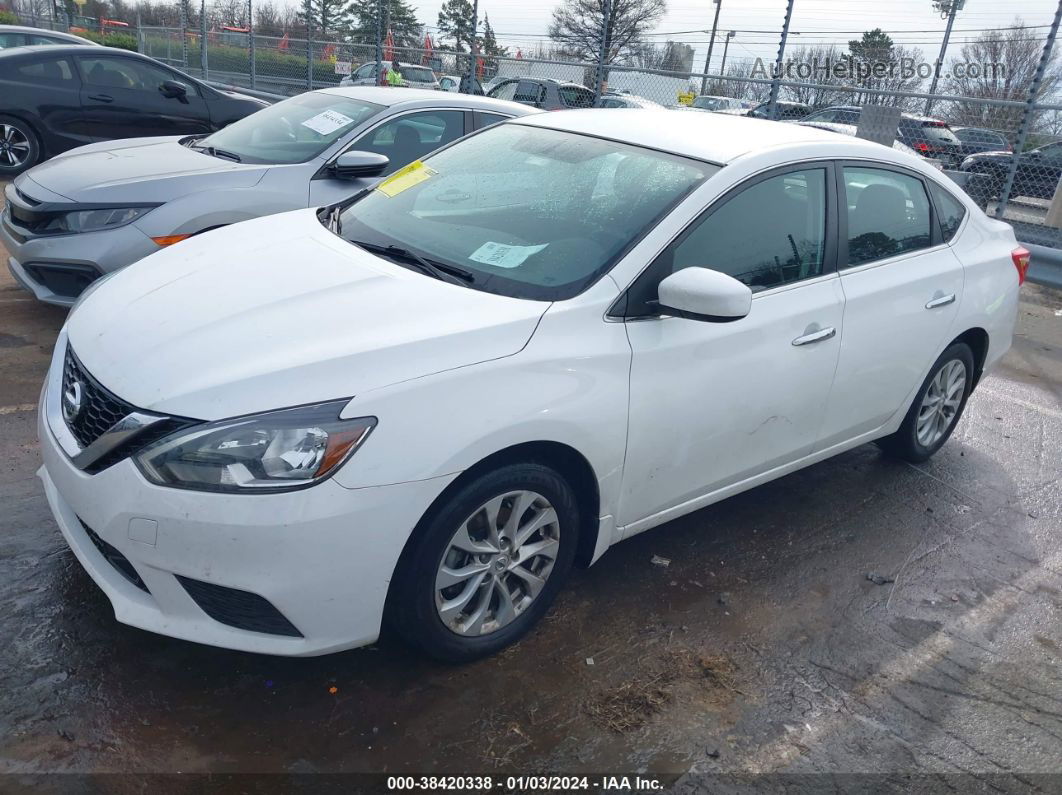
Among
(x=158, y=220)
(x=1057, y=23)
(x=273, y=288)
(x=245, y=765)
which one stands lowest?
(x=245, y=765)

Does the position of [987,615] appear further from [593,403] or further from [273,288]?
[273,288]

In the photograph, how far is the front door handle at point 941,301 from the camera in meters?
4.17

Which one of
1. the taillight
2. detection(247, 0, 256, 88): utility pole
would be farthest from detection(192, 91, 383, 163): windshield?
detection(247, 0, 256, 88): utility pole

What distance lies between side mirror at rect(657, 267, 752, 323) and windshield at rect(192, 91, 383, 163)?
3.61m

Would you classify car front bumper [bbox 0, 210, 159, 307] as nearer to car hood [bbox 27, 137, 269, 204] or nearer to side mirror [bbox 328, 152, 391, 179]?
car hood [bbox 27, 137, 269, 204]

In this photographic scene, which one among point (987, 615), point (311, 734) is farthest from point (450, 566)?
point (987, 615)

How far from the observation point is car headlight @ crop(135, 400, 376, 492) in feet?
7.93

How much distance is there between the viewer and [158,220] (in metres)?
5.19

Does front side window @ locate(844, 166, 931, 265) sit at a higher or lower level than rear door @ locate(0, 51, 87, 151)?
higher

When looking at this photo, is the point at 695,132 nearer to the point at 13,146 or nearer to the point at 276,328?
the point at 276,328

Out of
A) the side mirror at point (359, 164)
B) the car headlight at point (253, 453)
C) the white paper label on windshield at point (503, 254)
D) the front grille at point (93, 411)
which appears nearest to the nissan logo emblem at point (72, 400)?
the front grille at point (93, 411)

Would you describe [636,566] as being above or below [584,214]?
below

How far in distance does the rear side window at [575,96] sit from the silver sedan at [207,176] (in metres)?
10.0

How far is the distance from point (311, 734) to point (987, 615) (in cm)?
267
